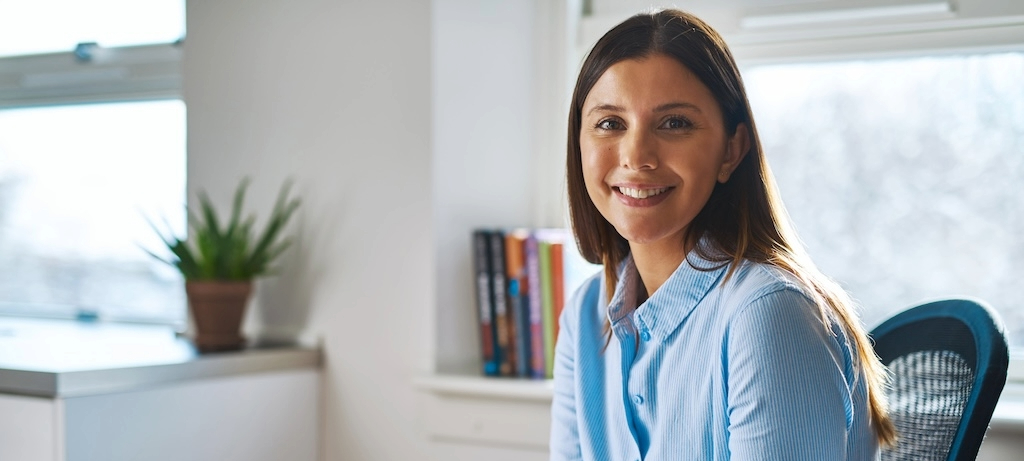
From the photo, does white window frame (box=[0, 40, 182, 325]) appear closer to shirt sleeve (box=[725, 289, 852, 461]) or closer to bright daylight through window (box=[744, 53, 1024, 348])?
bright daylight through window (box=[744, 53, 1024, 348])

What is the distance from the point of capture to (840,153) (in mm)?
1973

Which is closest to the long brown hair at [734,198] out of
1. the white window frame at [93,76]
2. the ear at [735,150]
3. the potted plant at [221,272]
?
the ear at [735,150]

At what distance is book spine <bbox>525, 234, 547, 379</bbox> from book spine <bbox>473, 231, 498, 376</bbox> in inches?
3.4

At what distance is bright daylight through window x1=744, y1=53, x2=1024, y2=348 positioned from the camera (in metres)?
1.86

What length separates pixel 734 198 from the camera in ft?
3.80

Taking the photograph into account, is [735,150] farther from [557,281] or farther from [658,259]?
[557,281]

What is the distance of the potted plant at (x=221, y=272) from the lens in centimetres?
209

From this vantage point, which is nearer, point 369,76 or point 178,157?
point 369,76

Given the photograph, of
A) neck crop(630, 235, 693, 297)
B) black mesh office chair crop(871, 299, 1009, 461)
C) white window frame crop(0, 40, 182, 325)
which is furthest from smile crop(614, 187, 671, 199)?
white window frame crop(0, 40, 182, 325)

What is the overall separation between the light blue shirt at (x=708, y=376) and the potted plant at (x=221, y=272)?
0.96 meters

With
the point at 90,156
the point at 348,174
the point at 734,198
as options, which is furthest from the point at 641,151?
the point at 90,156

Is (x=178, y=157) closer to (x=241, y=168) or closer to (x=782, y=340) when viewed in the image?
(x=241, y=168)

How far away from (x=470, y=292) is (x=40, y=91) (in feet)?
5.57

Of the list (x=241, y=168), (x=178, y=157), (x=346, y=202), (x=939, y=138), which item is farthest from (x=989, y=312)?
(x=178, y=157)
